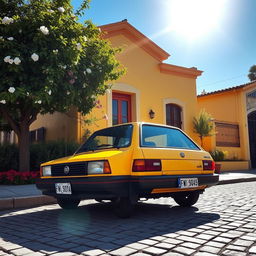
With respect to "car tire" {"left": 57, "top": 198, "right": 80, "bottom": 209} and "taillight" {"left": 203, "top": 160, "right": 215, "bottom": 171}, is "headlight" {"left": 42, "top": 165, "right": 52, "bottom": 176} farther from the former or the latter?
"taillight" {"left": 203, "top": 160, "right": 215, "bottom": 171}

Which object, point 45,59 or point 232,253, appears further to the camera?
point 45,59

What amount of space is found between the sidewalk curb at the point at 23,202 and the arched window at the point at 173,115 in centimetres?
924

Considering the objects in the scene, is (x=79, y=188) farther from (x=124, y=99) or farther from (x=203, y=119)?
(x=203, y=119)

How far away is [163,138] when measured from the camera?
15.5 ft

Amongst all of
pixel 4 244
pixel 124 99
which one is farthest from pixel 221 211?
pixel 124 99

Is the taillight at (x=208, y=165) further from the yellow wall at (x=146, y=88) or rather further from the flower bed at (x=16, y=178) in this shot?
the yellow wall at (x=146, y=88)

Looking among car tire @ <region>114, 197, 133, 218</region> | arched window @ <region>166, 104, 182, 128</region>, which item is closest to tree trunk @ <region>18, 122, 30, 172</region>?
car tire @ <region>114, 197, 133, 218</region>

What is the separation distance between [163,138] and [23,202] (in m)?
3.04

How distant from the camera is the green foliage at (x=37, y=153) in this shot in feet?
30.4

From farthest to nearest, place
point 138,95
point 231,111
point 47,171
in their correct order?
point 231,111, point 138,95, point 47,171

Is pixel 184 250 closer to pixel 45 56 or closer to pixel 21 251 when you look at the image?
pixel 21 251

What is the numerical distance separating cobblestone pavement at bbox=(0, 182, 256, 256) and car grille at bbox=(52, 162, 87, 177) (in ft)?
2.21

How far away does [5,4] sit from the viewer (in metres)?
7.62

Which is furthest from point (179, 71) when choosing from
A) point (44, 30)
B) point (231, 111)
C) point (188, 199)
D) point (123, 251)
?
point (123, 251)
